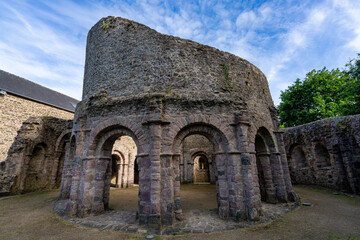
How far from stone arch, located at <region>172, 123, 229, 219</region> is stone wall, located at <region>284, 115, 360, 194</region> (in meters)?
8.45

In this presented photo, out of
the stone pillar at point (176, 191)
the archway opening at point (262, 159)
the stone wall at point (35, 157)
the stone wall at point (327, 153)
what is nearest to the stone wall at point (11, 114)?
the stone wall at point (35, 157)

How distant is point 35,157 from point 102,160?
8787 millimetres

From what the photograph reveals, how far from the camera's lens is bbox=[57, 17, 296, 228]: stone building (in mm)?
5566

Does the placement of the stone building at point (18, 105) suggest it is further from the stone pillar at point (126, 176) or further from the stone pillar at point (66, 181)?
the stone pillar at point (126, 176)

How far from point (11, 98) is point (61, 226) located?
50.3ft

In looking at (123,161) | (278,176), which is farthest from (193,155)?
(278,176)

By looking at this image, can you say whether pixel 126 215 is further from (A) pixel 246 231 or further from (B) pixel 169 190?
(A) pixel 246 231

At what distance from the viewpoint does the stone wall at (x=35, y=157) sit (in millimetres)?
10427

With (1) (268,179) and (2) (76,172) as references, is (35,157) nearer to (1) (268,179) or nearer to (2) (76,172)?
(2) (76,172)

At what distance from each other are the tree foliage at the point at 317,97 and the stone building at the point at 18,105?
2511 centimetres

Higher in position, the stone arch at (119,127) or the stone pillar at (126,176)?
the stone arch at (119,127)

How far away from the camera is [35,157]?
1174cm

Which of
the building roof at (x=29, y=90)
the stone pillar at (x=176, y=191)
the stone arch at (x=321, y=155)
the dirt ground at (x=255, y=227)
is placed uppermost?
the building roof at (x=29, y=90)

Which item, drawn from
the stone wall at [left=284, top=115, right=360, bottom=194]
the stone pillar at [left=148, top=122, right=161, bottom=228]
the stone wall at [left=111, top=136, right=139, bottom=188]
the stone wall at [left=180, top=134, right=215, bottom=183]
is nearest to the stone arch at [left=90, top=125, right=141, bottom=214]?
the stone pillar at [left=148, top=122, right=161, bottom=228]
